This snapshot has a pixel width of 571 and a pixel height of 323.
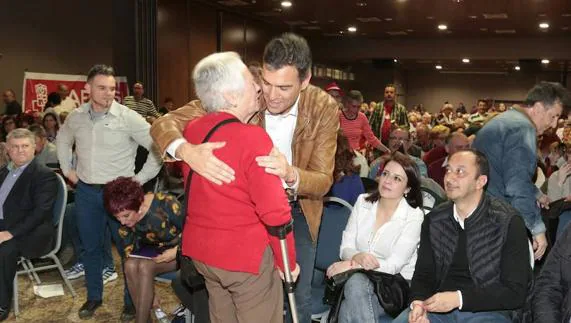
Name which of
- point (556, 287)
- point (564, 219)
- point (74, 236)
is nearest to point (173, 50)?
point (74, 236)

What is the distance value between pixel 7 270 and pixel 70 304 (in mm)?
583

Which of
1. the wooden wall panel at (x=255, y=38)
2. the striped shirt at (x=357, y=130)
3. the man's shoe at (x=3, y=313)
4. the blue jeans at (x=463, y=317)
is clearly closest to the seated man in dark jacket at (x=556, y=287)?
the blue jeans at (x=463, y=317)

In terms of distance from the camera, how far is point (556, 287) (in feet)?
8.11

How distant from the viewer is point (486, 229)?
8.44 feet

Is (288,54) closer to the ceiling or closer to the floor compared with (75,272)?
closer to the ceiling

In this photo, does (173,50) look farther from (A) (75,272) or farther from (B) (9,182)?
(B) (9,182)

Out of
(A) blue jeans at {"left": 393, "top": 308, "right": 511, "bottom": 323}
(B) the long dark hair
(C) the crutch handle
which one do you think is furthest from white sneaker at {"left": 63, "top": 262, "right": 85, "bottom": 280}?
(C) the crutch handle

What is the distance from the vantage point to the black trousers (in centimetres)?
390

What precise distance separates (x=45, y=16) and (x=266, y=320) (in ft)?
33.4

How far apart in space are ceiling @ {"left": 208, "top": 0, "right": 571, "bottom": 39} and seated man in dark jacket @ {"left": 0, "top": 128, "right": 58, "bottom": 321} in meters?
9.92

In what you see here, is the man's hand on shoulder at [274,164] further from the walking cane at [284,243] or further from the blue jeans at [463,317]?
the blue jeans at [463,317]

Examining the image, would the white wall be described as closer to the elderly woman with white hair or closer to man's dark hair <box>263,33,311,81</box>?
man's dark hair <box>263,33,311,81</box>

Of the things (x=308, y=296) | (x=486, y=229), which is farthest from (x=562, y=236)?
(x=308, y=296)

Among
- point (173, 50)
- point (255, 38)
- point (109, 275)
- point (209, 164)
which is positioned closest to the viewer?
point (209, 164)
